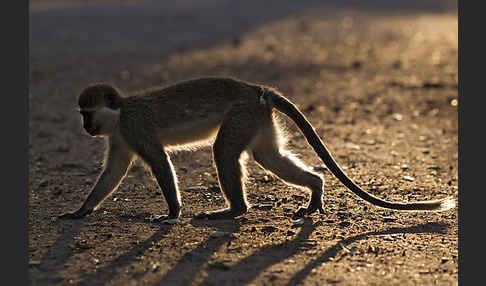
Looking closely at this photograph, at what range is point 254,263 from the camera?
5430 mm

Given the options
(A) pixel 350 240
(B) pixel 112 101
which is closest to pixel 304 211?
(A) pixel 350 240

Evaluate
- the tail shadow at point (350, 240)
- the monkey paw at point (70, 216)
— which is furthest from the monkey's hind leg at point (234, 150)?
the monkey paw at point (70, 216)

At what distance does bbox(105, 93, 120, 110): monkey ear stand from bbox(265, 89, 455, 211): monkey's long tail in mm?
1582

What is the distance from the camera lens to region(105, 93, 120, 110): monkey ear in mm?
6500

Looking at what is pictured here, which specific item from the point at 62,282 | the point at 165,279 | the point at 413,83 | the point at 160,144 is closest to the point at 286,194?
the point at 160,144

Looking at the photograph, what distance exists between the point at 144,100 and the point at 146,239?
5.03 ft

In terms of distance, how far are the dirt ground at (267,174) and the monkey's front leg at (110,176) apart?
17 centimetres

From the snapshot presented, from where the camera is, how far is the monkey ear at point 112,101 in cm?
650

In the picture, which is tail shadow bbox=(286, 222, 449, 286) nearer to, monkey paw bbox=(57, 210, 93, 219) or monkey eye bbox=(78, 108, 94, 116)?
monkey paw bbox=(57, 210, 93, 219)

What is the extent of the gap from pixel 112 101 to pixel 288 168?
2.01 metres

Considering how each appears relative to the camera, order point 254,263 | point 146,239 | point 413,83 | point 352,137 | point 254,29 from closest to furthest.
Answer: point 254,263 → point 146,239 → point 352,137 → point 413,83 → point 254,29

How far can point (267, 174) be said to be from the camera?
8352mm

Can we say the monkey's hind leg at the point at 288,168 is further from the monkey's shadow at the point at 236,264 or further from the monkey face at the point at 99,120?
the monkey face at the point at 99,120

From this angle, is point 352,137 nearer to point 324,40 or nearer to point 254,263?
point 254,263
